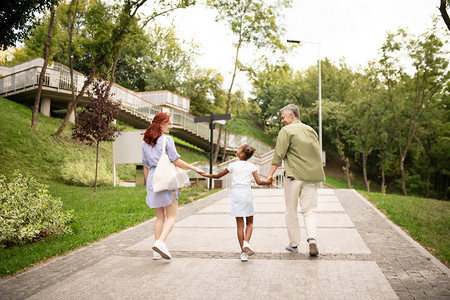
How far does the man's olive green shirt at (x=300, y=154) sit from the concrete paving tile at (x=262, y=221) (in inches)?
92.7

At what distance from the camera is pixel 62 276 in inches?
173

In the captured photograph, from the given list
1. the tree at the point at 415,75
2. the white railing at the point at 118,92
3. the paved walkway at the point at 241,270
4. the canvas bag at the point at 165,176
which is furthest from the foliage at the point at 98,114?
the tree at the point at 415,75

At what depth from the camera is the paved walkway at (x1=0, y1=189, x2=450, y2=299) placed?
3.68m

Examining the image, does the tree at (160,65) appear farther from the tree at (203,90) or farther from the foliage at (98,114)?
the foliage at (98,114)

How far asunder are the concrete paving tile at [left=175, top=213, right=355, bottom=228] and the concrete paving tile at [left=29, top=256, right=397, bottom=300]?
107 inches

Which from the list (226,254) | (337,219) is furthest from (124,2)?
(226,254)

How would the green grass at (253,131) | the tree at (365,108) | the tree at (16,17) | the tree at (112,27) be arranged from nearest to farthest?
1. the tree at (16,17)
2. the tree at (112,27)
3. the tree at (365,108)
4. the green grass at (253,131)

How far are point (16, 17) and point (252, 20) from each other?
17.5 meters

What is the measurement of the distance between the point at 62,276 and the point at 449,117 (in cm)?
3751

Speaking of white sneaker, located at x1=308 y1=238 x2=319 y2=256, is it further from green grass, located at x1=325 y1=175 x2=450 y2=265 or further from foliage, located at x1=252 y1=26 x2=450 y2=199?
foliage, located at x1=252 y1=26 x2=450 y2=199

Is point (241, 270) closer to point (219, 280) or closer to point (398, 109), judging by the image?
point (219, 280)

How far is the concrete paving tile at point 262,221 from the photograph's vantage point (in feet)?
24.5

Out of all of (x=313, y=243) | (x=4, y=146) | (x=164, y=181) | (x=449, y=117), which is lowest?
(x=313, y=243)

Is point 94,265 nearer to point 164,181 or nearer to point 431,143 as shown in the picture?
point 164,181
